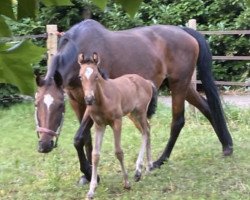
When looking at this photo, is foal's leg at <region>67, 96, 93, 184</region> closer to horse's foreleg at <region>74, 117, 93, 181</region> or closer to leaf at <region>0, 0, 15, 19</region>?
horse's foreleg at <region>74, 117, 93, 181</region>

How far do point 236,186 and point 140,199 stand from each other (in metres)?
0.78

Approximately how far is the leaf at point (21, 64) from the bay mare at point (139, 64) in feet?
12.3

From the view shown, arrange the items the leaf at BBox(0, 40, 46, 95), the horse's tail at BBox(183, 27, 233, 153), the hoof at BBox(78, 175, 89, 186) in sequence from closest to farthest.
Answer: the leaf at BBox(0, 40, 46, 95) → the hoof at BBox(78, 175, 89, 186) → the horse's tail at BBox(183, 27, 233, 153)

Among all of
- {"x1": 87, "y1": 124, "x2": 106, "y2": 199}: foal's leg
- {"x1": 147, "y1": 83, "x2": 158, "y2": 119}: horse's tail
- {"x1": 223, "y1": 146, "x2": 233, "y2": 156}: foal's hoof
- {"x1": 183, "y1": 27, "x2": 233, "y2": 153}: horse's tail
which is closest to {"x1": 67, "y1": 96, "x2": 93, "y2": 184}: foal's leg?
{"x1": 87, "y1": 124, "x2": 106, "y2": 199}: foal's leg

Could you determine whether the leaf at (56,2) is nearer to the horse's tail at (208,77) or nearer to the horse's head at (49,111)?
the horse's head at (49,111)

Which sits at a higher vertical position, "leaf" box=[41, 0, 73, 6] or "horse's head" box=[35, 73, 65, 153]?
"leaf" box=[41, 0, 73, 6]

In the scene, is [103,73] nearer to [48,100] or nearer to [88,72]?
[88,72]

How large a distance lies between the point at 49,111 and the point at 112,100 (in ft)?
1.62

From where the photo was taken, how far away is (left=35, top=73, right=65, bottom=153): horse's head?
4.43 meters

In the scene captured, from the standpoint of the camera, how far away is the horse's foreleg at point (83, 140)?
188 inches

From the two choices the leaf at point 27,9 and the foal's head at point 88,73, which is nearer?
the leaf at point 27,9

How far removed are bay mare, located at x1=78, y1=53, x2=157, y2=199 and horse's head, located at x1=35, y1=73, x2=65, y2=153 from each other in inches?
8.1

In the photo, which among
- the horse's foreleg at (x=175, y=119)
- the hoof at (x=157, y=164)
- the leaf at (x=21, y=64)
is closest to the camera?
the leaf at (x=21, y=64)

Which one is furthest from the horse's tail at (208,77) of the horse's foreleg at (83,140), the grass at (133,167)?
the horse's foreleg at (83,140)
